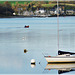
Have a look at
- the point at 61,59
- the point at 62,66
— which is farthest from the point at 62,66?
the point at 61,59

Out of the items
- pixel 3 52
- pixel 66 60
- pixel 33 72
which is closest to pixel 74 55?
pixel 66 60

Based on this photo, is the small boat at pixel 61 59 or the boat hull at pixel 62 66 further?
the boat hull at pixel 62 66

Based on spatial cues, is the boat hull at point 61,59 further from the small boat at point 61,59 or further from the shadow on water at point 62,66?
the shadow on water at point 62,66

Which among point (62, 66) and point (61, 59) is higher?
point (61, 59)

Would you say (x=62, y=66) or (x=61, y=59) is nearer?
(x=61, y=59)

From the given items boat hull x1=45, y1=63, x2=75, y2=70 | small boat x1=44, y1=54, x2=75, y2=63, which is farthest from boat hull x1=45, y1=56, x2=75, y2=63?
boat hull x1=45, y1=63, x2=75, y2=70

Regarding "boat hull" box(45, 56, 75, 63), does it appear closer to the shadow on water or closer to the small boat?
the small boat

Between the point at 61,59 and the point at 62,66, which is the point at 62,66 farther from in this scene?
the point at 61,59

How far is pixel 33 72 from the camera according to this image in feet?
90.8

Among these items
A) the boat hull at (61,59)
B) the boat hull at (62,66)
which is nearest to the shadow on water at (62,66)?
the boat hull at (62,66)

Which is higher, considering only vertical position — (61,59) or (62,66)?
(61,59)

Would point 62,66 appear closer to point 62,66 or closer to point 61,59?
point 62,66

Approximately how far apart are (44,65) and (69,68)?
2.76 meters

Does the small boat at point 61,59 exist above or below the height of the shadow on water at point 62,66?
above
